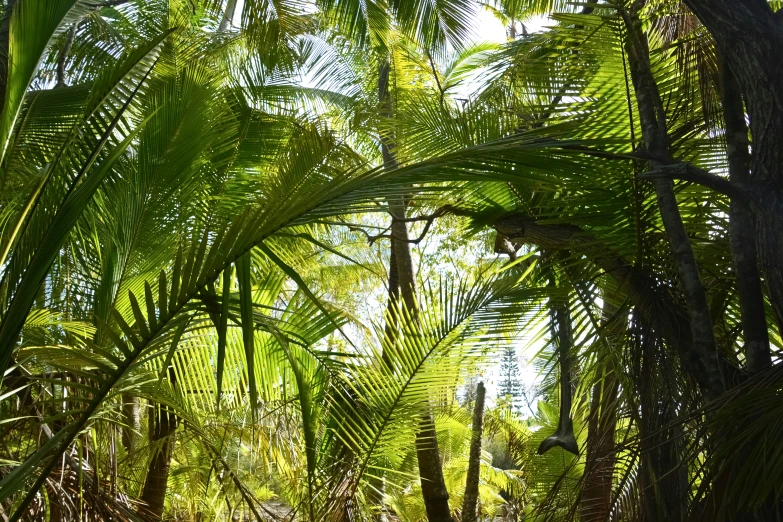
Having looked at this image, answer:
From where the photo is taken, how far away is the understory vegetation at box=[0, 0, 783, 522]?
1.72m

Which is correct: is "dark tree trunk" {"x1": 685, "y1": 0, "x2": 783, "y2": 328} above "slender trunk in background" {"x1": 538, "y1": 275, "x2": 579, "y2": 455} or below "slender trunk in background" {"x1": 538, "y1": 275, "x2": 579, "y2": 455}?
above

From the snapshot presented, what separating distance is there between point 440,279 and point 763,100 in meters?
1.97

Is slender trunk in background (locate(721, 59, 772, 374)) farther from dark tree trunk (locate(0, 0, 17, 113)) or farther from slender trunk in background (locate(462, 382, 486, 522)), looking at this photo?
slender trunk in background (locate(462, 382, 486, 522))

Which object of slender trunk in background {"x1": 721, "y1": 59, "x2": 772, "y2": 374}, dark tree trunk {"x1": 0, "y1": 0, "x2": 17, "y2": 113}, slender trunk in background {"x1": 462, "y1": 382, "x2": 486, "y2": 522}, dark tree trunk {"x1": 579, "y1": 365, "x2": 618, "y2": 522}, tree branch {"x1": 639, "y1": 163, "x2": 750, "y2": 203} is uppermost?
dark tree trunk {"x1": 0, "y1": 0, "x2": 17, "y2": 113}

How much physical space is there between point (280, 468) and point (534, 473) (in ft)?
11.5

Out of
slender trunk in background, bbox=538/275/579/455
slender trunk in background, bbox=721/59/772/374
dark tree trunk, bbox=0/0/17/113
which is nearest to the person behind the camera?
slender trunk in background, bbox=721/59/772/374

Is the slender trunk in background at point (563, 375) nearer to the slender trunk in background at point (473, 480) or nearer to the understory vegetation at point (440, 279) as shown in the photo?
the understory vegetation at point (440, 279)

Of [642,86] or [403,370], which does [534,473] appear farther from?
[642,86]

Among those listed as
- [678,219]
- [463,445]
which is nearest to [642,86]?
[678,219]

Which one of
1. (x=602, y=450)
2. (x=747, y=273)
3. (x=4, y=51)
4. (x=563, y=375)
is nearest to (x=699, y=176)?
(x=747, y=273)

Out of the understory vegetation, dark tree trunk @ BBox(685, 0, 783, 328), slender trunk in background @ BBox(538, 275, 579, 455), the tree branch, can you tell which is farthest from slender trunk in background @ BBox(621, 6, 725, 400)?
slender trunk in background @ BBox(538, 275, 579, 455)

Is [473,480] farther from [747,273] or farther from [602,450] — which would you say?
[747,273]

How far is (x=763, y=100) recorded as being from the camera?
1.72m

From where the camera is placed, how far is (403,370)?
3.42 m
